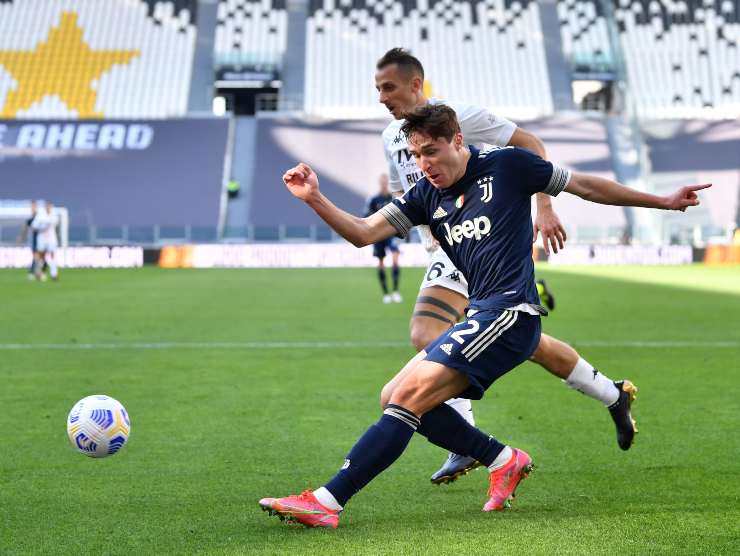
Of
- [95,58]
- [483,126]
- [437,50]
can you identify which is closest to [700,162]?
[437,50]

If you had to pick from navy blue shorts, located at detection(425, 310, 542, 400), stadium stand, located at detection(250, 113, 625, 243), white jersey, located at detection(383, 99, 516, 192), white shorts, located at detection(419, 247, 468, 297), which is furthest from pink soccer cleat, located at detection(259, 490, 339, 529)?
stadium stand, located at detection(250, 113, 625, 243)

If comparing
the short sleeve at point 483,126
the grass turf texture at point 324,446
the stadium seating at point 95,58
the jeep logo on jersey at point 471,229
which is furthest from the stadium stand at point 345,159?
the jeep logo on jersey at point 471,229

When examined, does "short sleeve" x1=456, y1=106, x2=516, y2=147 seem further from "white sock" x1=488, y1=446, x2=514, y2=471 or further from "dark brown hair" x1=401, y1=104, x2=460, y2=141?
"white sock" x1=488, y1=446, x2=514, y2=471

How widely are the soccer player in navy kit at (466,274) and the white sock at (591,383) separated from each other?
0.70 meters

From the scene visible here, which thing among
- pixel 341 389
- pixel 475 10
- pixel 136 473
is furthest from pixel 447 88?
pixel 136 473

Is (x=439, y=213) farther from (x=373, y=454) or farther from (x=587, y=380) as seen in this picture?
(x=587, y=380)

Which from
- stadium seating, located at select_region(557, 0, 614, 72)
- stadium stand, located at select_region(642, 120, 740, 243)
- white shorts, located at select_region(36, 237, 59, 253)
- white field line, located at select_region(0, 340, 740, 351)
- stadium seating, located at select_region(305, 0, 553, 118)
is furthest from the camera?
stadium seating, located at select_region(557, 0, 614, 72)

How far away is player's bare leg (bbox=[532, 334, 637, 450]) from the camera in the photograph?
5809 mm

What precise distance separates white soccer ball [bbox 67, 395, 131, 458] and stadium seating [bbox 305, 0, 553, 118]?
1787 inches

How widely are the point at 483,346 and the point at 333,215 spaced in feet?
2.99

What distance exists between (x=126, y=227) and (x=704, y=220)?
23.7m

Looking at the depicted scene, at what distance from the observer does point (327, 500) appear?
4.84 m

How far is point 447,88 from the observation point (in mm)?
52156

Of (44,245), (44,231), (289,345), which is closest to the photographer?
(289,345)
